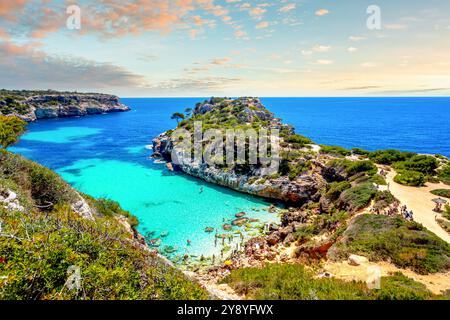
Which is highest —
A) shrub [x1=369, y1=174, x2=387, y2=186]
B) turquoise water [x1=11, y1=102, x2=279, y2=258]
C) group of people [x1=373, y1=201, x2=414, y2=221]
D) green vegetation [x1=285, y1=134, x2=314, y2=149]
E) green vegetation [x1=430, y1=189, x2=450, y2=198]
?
green vegetation [x1=285, y1=134, x2=314, y2=149]

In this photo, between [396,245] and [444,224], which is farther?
[444,224]

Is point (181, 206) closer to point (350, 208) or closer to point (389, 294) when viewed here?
point (350, 208)

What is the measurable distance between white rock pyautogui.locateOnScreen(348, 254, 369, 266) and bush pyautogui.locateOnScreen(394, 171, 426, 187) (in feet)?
51.4

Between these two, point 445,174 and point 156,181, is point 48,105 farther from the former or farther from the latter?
point 445,174

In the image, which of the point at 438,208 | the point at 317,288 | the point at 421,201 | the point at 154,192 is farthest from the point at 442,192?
the point at 154,192

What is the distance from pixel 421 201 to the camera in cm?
2005

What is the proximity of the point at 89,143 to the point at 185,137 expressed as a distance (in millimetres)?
34866

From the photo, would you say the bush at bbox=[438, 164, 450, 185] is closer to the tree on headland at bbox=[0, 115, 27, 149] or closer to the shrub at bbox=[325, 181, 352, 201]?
the shrub at bbox=[325, 181, 352, 201]

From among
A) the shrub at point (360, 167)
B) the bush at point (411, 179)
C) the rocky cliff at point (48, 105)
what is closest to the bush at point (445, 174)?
the bush at point (411, 179)

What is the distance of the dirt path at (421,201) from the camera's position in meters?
16.0

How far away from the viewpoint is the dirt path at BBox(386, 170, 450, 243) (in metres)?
16.0

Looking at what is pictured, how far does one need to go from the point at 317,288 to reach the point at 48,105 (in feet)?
472

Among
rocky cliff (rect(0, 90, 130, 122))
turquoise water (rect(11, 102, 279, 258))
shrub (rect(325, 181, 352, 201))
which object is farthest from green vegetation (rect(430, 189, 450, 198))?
rocky cliff (rect(0, 90, 130, 122))

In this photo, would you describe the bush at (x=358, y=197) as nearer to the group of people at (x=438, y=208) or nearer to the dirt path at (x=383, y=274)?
the group of people at (x=438, y=208)
